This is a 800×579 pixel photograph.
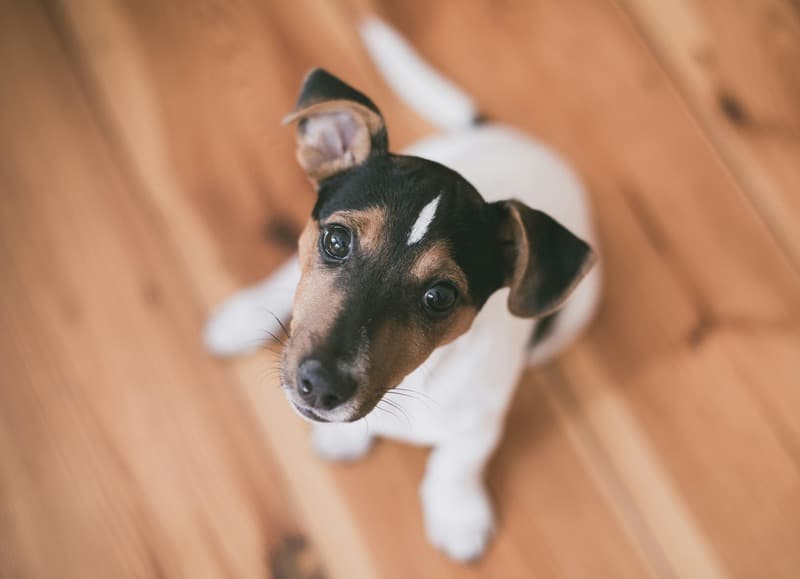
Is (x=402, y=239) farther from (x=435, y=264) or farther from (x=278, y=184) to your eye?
(x=278, y=184)

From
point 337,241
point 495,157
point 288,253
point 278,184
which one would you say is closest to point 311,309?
point 337,241

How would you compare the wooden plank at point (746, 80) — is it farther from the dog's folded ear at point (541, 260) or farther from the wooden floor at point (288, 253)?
the dog's folded ear at point (541, 260)

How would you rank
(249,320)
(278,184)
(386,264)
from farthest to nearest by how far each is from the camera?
(278,184), (249,320), (386,264)

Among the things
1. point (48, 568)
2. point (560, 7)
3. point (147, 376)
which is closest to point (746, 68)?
point (560, 7)

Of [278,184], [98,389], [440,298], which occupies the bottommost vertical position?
[440,298]

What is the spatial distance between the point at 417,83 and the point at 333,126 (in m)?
0.92

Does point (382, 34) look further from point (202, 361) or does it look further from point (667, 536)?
point (667, 536)

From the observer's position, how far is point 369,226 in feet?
5.27

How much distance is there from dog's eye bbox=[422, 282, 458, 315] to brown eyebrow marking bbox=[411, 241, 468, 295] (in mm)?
34

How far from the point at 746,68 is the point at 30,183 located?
3076 mm

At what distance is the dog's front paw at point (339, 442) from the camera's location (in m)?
2.40

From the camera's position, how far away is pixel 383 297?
158cm

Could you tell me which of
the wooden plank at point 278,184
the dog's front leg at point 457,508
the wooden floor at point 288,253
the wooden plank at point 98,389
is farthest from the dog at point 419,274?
the wooden plank at point 98,389

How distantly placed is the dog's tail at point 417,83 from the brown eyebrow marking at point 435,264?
42.9 inches
